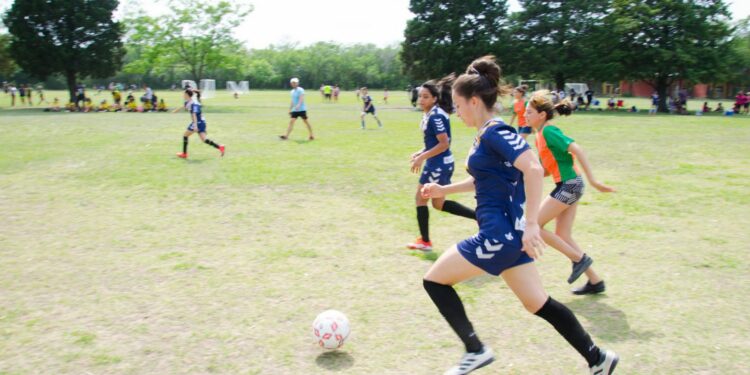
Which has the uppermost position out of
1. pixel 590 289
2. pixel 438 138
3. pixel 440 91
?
pixel 440 91

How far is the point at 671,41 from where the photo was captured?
39938 millimetres

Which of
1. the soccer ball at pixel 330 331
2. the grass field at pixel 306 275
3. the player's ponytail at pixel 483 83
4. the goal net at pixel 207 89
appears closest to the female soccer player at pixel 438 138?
the grass field at pixel 306 275

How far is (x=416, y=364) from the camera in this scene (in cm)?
400

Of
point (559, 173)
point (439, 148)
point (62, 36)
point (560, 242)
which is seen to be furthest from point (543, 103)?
point (62, 36)

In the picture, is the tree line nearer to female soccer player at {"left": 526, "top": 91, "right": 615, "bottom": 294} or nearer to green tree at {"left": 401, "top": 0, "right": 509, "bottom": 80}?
green tree at {"left": 401, "top": 0, "right": 509, "bottom": 80}

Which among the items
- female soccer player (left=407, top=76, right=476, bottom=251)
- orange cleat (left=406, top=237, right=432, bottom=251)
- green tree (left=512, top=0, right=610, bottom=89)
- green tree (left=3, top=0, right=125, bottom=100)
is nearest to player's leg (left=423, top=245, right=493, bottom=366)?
female soccer player (left=407, top=76, right=476, bottom=251)

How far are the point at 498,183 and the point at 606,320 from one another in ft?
7.38

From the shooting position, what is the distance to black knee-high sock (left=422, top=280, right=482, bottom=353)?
12.0ft

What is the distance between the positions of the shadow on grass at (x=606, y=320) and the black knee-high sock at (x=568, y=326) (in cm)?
105

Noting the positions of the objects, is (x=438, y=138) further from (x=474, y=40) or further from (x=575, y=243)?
(x=474, y=40)

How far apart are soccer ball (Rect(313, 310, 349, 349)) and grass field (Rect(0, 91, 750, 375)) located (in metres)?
0.12

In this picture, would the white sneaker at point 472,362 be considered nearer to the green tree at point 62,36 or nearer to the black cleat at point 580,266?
the black cleat at point 580,266

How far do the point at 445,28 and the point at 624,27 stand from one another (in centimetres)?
1329

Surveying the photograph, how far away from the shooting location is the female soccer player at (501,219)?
10.7 feet
